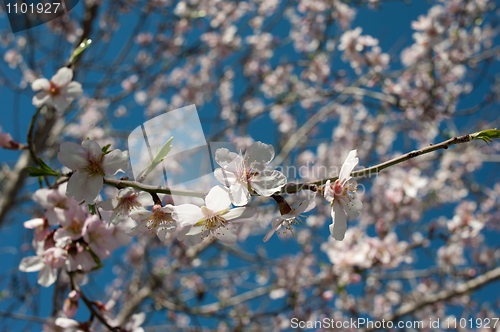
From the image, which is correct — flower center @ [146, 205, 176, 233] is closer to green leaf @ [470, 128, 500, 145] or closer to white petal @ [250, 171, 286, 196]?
white petal @ [250, 171, 286, 196]

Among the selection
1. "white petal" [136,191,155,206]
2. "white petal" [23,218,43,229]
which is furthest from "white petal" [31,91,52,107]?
"white petal" [136,191,155,206]

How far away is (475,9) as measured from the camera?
321 cm

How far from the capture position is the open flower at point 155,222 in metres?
0.89

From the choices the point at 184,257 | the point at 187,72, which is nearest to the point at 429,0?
the point at 184,257

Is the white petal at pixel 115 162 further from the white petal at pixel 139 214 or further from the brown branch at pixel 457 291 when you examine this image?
the brown branch at pixel 457 291

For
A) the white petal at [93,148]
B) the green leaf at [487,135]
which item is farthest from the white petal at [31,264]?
the green leaf at [487,135]

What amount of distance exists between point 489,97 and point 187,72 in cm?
492

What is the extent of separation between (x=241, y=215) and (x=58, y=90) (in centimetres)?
111

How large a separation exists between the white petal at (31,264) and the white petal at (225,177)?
87cm

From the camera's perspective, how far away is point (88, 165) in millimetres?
909

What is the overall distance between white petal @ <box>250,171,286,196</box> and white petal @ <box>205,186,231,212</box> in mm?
97

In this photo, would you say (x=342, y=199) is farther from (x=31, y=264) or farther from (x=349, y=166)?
(x=31, y=264)

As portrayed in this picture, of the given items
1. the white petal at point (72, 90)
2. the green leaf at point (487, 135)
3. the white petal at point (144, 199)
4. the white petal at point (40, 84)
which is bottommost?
the white petal at point (144, 199)

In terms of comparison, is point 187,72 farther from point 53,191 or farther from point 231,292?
point 53,191
